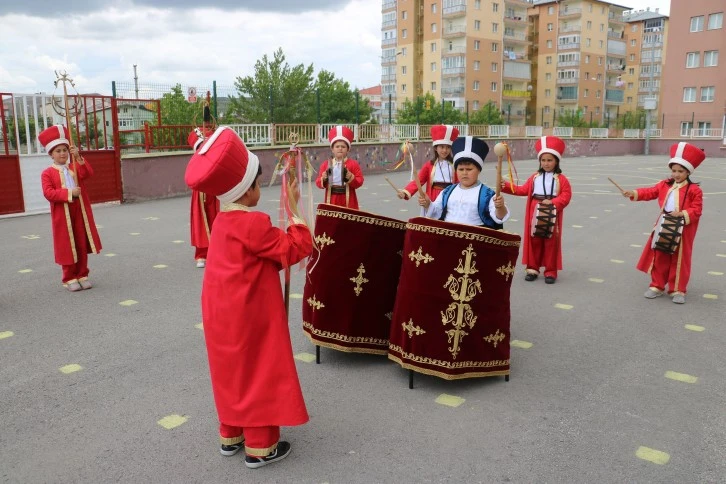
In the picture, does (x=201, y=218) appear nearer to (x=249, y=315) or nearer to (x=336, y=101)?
(x=249, y=315)

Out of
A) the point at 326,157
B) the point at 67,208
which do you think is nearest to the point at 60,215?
the point at 67,208

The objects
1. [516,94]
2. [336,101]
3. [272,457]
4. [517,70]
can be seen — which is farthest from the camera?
[516,94]

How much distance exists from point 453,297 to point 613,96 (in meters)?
73.6

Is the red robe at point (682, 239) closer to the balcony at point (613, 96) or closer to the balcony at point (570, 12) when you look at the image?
the balcony at point (570, 12)

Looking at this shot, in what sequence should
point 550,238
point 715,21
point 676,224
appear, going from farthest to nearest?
point 715,21 < point 550,238 < point 676,224

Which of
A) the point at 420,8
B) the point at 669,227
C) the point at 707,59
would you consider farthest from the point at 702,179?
the point at 420,8

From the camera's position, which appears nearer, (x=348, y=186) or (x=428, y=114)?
(x=348, y=186)

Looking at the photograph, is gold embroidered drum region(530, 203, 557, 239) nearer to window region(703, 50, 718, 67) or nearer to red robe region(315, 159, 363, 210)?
red robe region(315, 159, 363, 210)

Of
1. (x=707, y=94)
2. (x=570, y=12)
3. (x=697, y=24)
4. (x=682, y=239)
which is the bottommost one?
(x=682, y=239)

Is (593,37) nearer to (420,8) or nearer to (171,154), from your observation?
(420,8)

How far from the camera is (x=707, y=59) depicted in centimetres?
4147

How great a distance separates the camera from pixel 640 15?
7894 cm

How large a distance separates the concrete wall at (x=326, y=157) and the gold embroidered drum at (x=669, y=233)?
3.89 meters

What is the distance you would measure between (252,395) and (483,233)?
170 cm
